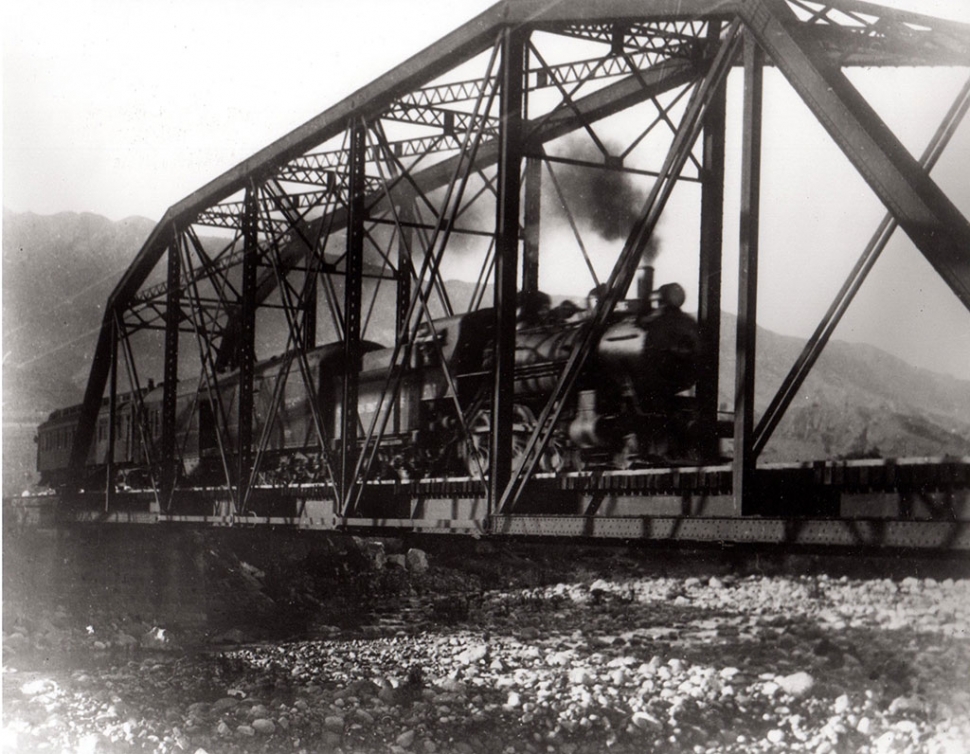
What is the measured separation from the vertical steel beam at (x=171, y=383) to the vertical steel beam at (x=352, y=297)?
28.5ft

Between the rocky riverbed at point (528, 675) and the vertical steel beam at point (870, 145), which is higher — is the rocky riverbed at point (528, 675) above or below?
below

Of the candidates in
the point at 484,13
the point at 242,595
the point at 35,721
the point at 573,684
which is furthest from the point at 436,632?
the point at 484,13

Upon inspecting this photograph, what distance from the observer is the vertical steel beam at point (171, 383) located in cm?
2261

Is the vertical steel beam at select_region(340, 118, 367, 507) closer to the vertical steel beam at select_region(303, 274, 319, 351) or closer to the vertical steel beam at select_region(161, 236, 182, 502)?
the vertical steel beam at select_region(303, 274, 319, 351)

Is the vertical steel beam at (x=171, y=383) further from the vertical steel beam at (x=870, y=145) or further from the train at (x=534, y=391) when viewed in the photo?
the vertical steel beam at (x=870, y=145)

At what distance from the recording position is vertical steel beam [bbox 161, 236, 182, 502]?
2261cm

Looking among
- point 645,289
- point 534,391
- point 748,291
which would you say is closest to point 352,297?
point 534,391

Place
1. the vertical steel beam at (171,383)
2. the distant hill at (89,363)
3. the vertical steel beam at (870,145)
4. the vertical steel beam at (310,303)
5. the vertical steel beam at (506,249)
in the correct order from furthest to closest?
the distant hill at (89,363)
the vertical steel beam at (171,383)
the vertical steel beam at (310,303)
the vertical steel beam at (506,249)
the vertical steel beam at (870,145)

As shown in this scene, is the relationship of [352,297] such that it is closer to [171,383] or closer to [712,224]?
[712,224]

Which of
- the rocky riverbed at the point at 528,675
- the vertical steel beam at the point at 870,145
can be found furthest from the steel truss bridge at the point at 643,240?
the rocky riverbed at the point at 528,675

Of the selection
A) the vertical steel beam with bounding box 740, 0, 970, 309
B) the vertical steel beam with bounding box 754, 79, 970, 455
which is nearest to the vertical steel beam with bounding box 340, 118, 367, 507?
the vertical steel beam with bounding box 740, 0, 970, 309

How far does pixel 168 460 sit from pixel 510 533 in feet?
46.5

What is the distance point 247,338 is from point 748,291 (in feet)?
42.9

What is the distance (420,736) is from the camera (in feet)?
51.5
